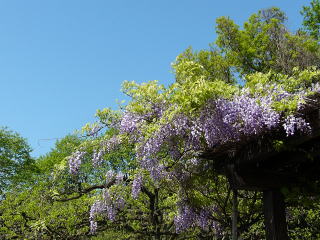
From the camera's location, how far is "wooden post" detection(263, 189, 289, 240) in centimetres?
497

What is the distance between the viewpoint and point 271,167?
5.35m

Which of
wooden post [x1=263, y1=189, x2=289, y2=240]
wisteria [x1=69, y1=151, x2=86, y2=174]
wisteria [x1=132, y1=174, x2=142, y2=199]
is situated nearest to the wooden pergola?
wooden post [x1=263, y1=189, x2=289, y2=240]

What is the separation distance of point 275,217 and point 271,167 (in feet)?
2.25

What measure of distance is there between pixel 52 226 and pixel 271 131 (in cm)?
747

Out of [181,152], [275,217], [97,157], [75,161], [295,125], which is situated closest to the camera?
[295,125]

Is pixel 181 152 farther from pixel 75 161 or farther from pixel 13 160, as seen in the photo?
pixel 13 160

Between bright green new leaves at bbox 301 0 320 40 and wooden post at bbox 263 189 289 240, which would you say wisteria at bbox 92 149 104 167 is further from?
bright green new leaves at bbox 301 0 320 40

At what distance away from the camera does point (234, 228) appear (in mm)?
5504

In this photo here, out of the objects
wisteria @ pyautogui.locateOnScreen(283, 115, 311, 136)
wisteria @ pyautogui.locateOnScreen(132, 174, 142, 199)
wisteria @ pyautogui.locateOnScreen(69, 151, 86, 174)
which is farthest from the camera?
wisteria @ pyautogui.locateOnScreen(69, 151, 86, 174)

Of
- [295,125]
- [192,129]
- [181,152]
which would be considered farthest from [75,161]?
[295,125]

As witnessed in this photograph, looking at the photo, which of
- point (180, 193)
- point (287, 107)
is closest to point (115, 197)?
point (180, 193)

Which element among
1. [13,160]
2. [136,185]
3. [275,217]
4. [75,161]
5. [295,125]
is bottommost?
[275,217]

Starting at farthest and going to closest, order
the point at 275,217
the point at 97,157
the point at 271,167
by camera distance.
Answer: the point at 97,157 < the point at 271,167 < the point at 275,217

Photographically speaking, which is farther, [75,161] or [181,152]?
[75,161]
